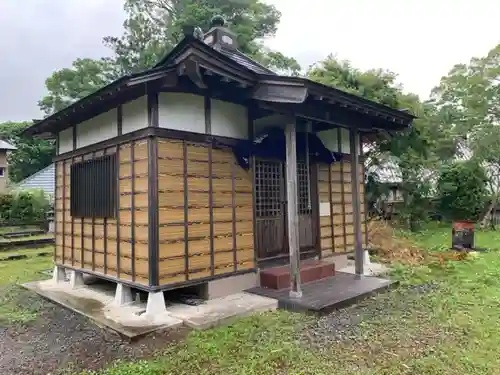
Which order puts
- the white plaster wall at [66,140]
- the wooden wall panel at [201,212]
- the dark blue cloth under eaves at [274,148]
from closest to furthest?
the wooden wall panel at [201,212] → the dark blue cloth under eaves at [274,148] → the white plaster wall at [66,140]

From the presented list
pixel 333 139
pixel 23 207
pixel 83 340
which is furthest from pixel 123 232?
pixel 23 207

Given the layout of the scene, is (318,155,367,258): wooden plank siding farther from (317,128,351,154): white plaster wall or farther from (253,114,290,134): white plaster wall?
(253,114,290,134): white plaster wall

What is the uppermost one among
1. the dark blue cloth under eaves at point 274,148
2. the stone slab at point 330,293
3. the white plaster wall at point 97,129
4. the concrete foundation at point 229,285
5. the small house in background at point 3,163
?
the small house in background at point 3,163

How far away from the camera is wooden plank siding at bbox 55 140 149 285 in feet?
16.3

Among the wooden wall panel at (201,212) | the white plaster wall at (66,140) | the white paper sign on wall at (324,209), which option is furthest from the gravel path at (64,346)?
the white paper sign on wall at (324,209)

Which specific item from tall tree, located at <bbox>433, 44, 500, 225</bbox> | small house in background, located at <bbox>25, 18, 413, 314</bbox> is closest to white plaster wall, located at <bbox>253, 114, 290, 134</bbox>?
small house in background, located at <bbox>25, 18, 413, 314</bbox>

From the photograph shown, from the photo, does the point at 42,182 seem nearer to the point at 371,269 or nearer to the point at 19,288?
the point at 19,288

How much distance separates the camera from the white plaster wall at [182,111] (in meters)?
4.98

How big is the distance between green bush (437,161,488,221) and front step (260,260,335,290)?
35.6ft

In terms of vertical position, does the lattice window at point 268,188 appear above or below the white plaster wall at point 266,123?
below

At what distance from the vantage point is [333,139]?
7684mm

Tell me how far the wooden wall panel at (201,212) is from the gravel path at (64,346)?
0.97m

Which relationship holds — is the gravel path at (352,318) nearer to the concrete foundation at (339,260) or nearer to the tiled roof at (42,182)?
the concrete foundation at (339,260)

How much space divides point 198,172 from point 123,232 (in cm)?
136
